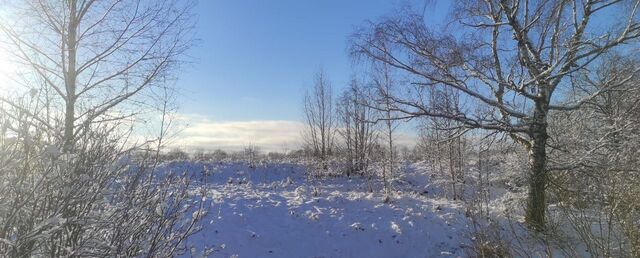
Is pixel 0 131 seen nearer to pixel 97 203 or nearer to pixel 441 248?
pixel 97 203

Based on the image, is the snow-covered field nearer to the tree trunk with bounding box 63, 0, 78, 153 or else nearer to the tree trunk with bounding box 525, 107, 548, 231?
the tree trunk with bounding box 525, 107, 548, 231

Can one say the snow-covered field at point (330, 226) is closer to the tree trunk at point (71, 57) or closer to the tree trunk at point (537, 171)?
the tree trunk at point (537, 171)

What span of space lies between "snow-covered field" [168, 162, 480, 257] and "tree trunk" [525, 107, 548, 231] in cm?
144

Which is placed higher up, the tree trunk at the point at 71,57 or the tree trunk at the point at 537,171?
the tree trunk at the point at 71,57

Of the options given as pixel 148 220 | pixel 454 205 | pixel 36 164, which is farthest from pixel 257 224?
pixel 36 164

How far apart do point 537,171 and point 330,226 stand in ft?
15.1

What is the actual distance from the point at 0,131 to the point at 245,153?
2436 centimetres

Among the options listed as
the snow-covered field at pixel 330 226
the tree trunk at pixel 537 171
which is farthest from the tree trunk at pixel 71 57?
the tree trunk at pixel 537 171

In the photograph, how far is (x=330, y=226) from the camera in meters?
10.7

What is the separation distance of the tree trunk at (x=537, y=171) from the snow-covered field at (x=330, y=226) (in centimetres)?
144

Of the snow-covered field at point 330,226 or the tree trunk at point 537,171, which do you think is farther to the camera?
the snow-covered field at point 330,226

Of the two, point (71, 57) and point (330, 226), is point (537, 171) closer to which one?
point (330, 226)

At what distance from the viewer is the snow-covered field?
9.71 meters

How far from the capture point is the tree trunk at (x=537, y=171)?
8.95m
